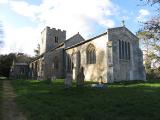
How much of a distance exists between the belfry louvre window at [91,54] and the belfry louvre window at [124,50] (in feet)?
13.1

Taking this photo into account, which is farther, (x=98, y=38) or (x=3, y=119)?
(x=98, y=38)

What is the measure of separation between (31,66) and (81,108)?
154ft

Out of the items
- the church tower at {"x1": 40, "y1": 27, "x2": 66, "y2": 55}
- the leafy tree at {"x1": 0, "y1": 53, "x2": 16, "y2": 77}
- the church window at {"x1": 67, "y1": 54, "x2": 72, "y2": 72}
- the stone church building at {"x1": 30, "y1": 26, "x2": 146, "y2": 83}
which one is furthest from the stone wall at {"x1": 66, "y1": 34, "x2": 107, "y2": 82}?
the leafy tree at {"x1": 0, "y1": 53, "x2": 16, "y2": 77}

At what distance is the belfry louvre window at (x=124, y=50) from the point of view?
33625 millimetres

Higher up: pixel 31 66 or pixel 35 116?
pixel 31 66

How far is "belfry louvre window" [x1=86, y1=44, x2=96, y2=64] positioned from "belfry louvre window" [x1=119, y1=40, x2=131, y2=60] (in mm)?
3987

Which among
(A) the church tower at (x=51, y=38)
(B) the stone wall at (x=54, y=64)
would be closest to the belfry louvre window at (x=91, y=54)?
(B) the stone wall at (x=54, y=64)

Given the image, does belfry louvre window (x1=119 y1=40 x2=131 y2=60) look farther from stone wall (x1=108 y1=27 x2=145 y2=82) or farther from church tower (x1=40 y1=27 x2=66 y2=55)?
church tower (x1=40 y1=27 x2=66 y2=55)

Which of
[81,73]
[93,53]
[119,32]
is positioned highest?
[119,32]

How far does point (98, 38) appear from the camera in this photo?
112ft

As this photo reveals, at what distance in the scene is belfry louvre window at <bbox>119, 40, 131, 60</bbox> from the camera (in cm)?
3362

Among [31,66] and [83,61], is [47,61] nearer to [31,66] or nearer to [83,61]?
[83,61]

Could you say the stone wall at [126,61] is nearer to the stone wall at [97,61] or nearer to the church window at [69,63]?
the stone wall at [97,61]

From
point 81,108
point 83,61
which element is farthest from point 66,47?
point 81,108
